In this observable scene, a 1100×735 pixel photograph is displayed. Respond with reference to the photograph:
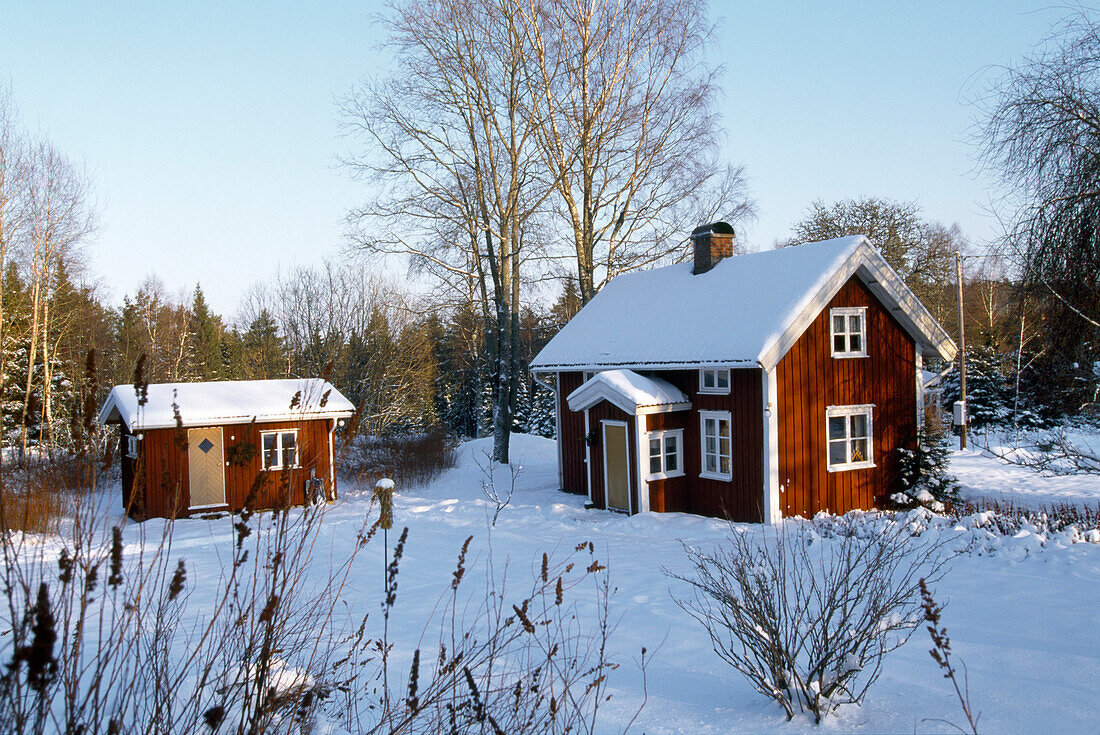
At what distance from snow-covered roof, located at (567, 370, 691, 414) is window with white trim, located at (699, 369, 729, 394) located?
1.74 ft

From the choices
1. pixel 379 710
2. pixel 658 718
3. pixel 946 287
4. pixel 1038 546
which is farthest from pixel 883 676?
pixel 946 287

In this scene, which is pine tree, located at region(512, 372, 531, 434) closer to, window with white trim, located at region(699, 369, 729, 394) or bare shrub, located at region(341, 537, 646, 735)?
window with white trim, located at region(699, 369, 729, 394)

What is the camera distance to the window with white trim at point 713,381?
49.0 feet

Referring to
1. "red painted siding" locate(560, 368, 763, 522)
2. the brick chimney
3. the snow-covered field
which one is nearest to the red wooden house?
"red painted siding" locate(560, 368, 763, 522)

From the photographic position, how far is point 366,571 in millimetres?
9609

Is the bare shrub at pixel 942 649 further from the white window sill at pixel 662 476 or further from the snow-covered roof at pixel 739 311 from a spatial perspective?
the white window sill at pixel 662 476

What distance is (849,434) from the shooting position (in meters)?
15.2

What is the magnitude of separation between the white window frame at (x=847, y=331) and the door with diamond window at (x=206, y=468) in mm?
13477

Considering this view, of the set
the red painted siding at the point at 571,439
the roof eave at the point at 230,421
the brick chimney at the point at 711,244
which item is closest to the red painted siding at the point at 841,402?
the brick chimney at the point at 711,244

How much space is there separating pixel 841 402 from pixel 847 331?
143 centimetres

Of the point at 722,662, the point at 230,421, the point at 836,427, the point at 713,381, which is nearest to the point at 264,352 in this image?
the point at 230,421

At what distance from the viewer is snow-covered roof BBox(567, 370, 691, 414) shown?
15.3 m

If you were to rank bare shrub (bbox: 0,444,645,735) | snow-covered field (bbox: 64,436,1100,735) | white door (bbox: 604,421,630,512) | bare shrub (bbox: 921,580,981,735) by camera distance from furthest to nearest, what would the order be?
white door (bbox: 604,421,630,512) → snow-covered field (bbox: 64,436,1100,735) → bare shrub (bbox: 921,580,981,735) → bare shrub (bbox: 0,444,645,735)

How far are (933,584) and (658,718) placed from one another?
16.1 ft
